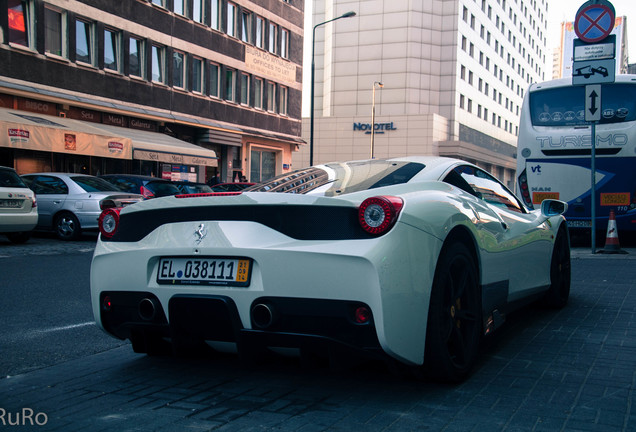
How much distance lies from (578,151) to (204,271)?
1112 centimetres

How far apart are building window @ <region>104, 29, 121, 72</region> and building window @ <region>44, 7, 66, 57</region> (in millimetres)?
2185

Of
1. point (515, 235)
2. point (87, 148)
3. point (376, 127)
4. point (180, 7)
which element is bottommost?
point (515, 235)

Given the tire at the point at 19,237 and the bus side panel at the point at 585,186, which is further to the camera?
the tire at the point at 19,237

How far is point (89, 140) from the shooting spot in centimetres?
2239

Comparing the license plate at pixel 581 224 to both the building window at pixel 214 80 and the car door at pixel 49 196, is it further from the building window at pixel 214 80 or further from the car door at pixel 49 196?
the building window at pixel 214 80

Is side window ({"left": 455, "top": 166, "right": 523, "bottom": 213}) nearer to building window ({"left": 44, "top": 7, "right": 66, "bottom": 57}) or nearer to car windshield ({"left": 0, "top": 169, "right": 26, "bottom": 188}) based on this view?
car windshield ({"left": 0, "top": 169, "right": 26, "bottom": 188})

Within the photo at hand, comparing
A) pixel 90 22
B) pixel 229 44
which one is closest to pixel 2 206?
pixel 90 22

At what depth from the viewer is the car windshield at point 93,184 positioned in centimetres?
1480

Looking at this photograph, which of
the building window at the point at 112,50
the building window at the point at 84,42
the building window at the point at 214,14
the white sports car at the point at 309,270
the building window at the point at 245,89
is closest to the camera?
the white sports car at the point at 309,270

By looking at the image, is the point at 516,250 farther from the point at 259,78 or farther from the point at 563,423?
the point at 259,78

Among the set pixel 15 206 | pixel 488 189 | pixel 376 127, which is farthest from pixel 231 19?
pixel 488 189

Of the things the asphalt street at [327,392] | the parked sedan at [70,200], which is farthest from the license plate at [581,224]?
the parked sedan at [70,200]

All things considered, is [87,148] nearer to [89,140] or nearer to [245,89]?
[89,140]

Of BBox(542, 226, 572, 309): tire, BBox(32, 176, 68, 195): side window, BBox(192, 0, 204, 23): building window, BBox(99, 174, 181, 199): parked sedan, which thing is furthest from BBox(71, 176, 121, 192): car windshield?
BBox(192, 0, 204, 23): building window
